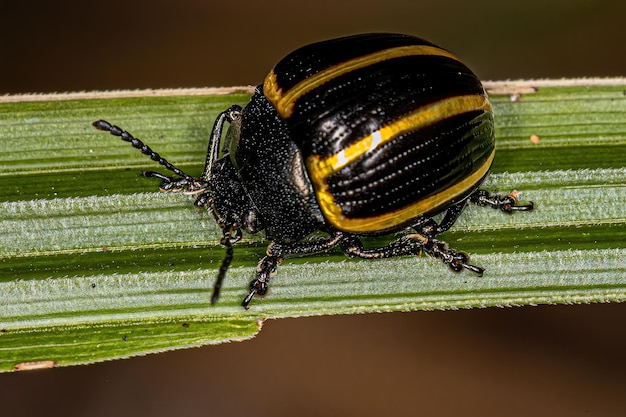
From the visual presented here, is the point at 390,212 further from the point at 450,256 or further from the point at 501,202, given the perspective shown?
the point at 501,202

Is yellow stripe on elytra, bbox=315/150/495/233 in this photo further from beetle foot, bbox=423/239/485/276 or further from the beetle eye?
the beetle eye

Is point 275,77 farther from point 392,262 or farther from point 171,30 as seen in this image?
point 171,30

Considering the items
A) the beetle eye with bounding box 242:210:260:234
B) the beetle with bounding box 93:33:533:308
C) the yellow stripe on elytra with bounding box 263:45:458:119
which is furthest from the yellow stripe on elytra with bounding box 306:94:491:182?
the beetle eye with bounding box 242:210:260:234

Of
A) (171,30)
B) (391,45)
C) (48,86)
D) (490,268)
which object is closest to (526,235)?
(490,268)

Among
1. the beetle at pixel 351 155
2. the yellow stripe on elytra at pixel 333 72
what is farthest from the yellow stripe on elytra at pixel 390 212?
the yellow stripe on elytra at pixel 333 72

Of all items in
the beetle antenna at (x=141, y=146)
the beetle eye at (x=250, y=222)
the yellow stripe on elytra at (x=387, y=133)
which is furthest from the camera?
the beetle eye at (x=250, y=222)

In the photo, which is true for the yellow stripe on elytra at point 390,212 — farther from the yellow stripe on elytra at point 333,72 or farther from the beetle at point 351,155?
the yellow stripe on elytra at point 333,72
